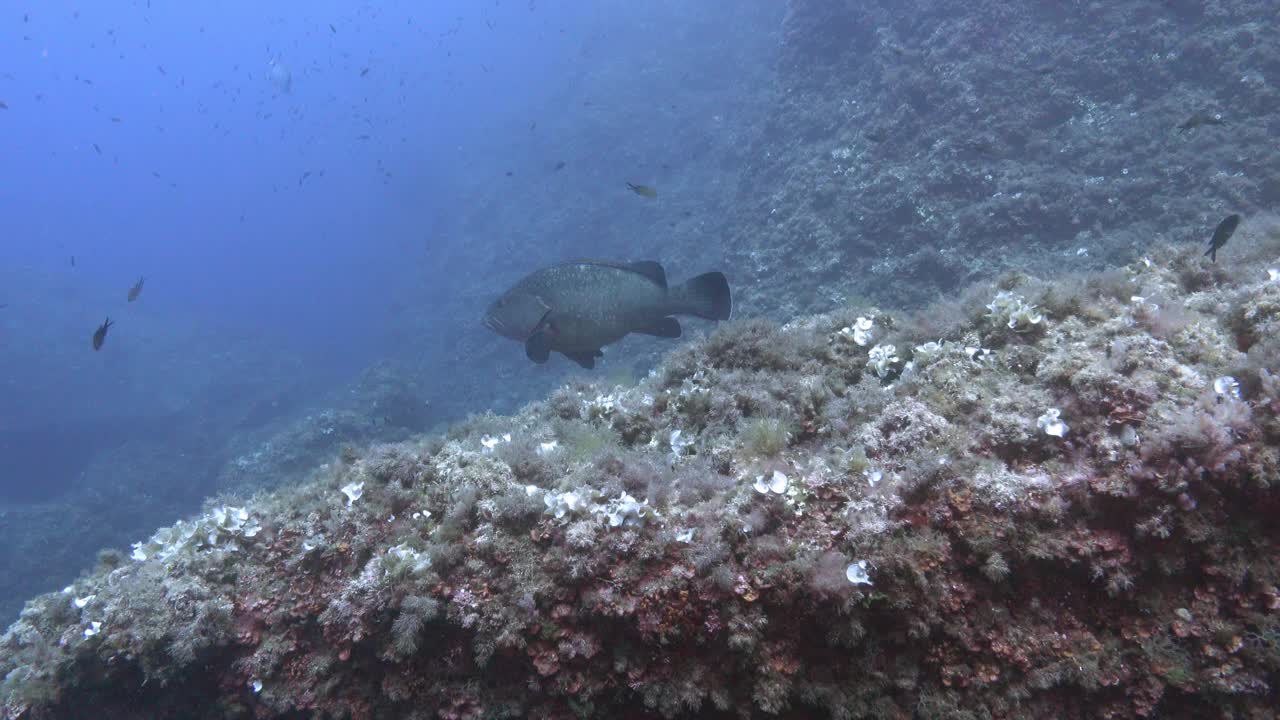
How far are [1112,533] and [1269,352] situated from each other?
1.04 meters

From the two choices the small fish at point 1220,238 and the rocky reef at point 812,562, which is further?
the small fish at point 1220,238

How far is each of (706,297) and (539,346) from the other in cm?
197

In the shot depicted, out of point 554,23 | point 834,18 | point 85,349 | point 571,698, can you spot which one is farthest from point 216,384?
point 554,23

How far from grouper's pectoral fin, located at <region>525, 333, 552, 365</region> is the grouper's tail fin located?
1537mm

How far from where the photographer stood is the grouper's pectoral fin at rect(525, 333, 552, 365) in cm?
611

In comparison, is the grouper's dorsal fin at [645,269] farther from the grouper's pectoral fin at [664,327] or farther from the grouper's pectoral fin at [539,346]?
the grouper's pectoral fin at [539,346]

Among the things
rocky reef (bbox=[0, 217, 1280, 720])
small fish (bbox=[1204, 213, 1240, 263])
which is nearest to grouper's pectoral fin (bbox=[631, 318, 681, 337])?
rocky reef (bbox=[0, 217, 1280, 720])

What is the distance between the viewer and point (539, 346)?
6223mm

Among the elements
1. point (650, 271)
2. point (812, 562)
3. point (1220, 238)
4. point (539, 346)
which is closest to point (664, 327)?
point (650, 271)

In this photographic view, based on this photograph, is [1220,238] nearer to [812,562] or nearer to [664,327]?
[812,562]

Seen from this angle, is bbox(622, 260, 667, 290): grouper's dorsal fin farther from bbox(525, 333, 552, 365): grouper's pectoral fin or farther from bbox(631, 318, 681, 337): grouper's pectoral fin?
bbox(525, 333, 552, 365): grouper's pectoral fin

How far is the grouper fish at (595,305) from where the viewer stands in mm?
5602

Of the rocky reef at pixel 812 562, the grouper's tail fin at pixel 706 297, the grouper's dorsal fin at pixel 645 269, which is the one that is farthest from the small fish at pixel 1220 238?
the grouper's dorsal fin at pixel 645 269

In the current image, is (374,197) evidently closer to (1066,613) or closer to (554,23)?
(554,23)
